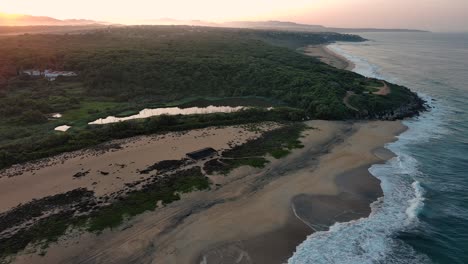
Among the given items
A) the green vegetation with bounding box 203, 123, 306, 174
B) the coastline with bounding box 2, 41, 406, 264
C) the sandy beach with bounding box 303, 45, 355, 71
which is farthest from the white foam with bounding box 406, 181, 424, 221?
the sandy beach with bounding box 303, 45, 355, 71

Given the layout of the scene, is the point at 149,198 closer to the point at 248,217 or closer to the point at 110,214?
the point at 110,214

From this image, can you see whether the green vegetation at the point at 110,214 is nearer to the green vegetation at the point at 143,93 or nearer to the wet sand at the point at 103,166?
the wet sand at the point at 103,166

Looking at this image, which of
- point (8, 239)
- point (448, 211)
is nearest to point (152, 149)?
point (8, 239)

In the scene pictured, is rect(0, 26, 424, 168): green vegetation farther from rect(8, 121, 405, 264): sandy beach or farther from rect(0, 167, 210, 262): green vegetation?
rect(0, 167, 210, 262): green vegetation

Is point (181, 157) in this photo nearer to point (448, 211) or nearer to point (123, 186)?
point (123, 186)

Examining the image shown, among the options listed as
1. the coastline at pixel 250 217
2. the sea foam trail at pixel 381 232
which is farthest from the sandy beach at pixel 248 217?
the sea foam trail at pixel 381 232

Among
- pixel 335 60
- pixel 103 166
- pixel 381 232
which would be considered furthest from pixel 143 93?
pixel 335 60
